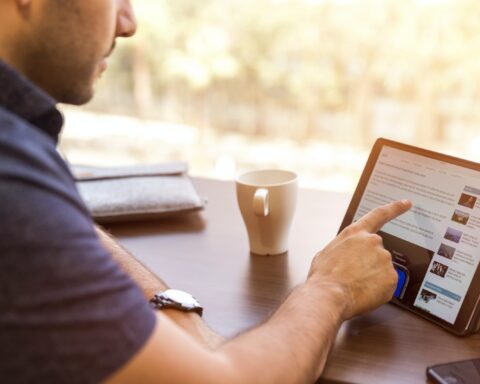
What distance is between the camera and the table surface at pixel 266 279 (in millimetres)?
723

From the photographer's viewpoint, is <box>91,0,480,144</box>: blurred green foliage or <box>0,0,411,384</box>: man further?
<box>91,0,480,144</box>: blurred green foliage

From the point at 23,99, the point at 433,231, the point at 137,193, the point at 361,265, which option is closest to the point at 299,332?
the point at 361,265

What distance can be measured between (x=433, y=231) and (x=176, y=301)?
1.26 ft

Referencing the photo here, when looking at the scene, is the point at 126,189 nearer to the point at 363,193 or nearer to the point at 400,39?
the point at 363,193

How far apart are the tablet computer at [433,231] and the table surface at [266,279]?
30 mm

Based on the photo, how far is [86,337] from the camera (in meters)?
0.52

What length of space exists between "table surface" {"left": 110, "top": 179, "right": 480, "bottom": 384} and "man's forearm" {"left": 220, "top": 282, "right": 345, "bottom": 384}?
0.04 metres

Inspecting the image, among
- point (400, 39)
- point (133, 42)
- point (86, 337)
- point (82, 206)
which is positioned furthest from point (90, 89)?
point (133, 42)

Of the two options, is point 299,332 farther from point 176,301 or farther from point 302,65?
point 302,65

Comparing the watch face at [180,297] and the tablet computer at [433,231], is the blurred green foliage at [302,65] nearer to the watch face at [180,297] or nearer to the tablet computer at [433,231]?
the tablet computer at [433,231]

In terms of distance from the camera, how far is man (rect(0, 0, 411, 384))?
0.52 m

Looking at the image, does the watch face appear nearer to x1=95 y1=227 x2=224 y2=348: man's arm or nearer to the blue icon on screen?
x1=95 y1=227 x2=224 y2=348: man's arm

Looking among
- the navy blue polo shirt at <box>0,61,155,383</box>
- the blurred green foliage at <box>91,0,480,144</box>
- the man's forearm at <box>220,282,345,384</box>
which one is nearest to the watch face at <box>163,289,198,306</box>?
the man's forearm at <box>220,282,345,384</box>

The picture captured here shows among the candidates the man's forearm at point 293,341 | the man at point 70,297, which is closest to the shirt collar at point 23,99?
the man at point 70,297
